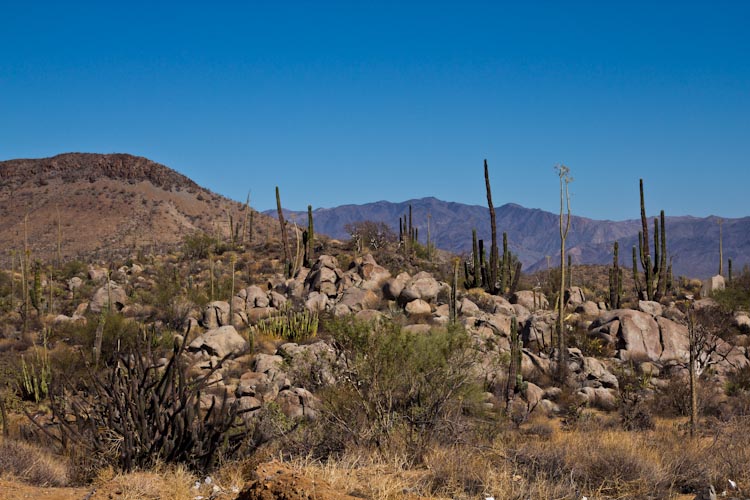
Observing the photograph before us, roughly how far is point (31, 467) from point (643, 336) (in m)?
20.3

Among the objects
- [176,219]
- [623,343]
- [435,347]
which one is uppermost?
[176,219]

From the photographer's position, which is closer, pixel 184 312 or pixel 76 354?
pixel 76 354

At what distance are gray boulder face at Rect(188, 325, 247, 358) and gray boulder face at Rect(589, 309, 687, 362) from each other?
1239cm

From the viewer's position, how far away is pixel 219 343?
20.5m

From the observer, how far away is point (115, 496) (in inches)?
252

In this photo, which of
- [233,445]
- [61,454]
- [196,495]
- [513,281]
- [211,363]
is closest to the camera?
[196,495]

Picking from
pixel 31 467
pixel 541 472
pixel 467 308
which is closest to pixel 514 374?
pixel 467 308

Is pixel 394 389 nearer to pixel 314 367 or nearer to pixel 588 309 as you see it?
pixel 314 367

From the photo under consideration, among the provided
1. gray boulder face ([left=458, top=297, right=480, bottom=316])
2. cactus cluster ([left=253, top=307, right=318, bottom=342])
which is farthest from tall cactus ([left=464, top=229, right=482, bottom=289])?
cactus cluster ([left=253, top=307, right=318, bottom=342])

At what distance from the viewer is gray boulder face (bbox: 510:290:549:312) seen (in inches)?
1136

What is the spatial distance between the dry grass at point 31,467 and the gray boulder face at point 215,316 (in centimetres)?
1631

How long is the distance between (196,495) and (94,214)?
226ft

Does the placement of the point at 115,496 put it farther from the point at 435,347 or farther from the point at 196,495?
the point at 435,347

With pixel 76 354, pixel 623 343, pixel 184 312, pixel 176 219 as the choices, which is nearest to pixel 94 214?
pixel 176 219
